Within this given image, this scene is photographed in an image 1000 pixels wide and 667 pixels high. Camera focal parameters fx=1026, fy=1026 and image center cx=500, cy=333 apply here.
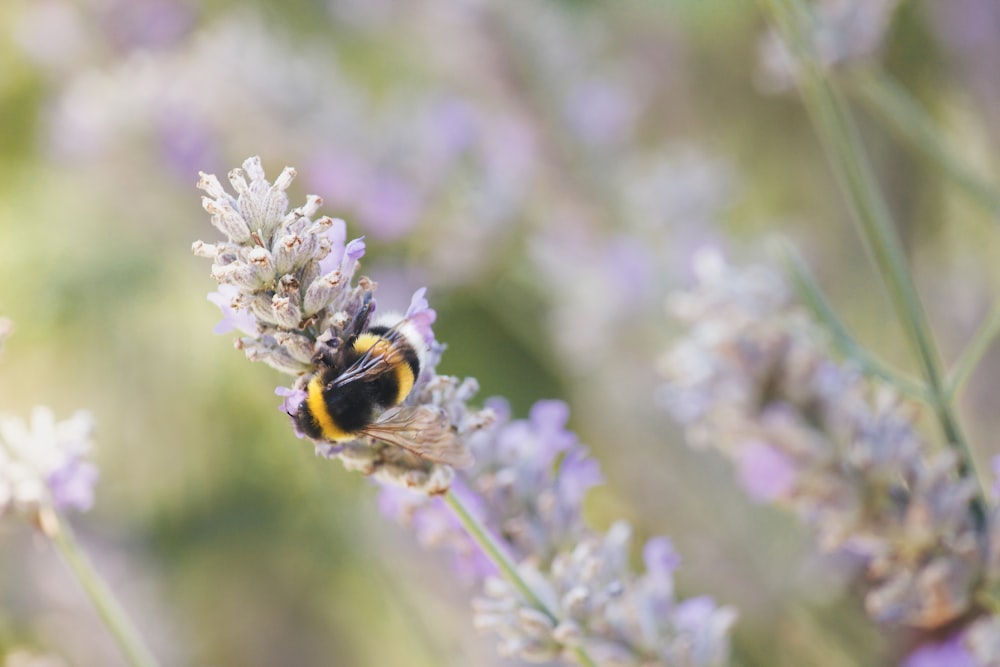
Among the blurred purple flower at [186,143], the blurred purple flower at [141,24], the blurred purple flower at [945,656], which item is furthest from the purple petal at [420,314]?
the blurred purple flower at [141,24]

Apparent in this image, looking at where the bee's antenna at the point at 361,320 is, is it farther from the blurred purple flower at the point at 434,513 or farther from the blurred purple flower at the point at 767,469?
the blurred purple flower at the point at 767,469

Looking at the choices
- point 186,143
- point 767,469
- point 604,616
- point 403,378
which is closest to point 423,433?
point 403,378

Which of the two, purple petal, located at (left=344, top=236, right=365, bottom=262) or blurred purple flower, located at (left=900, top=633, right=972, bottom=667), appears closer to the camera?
purple petal, located at (left=344, top=236, right=365, bottom=262)

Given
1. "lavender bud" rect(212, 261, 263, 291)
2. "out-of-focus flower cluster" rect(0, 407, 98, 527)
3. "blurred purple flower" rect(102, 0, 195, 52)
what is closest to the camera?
"lavender bud" rect(212, 261, 263, 291)

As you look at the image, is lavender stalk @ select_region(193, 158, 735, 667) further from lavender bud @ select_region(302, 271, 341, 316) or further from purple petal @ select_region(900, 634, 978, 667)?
purple petal @ select_region(900, 634, 978, 667)

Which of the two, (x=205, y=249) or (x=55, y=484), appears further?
(x=55, y=484)

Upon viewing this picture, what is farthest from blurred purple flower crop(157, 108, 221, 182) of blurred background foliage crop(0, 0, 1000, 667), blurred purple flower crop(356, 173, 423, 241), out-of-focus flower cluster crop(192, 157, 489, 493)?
out-of-focus flower cluster crop(192, 157, 489, 493)

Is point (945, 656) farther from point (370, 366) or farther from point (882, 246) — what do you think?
point (370, 366)

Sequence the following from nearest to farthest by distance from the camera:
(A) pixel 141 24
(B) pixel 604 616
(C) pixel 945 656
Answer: (B) pixel 604 616 < (C) pixel 945 656 < (A) pixel 141 24
